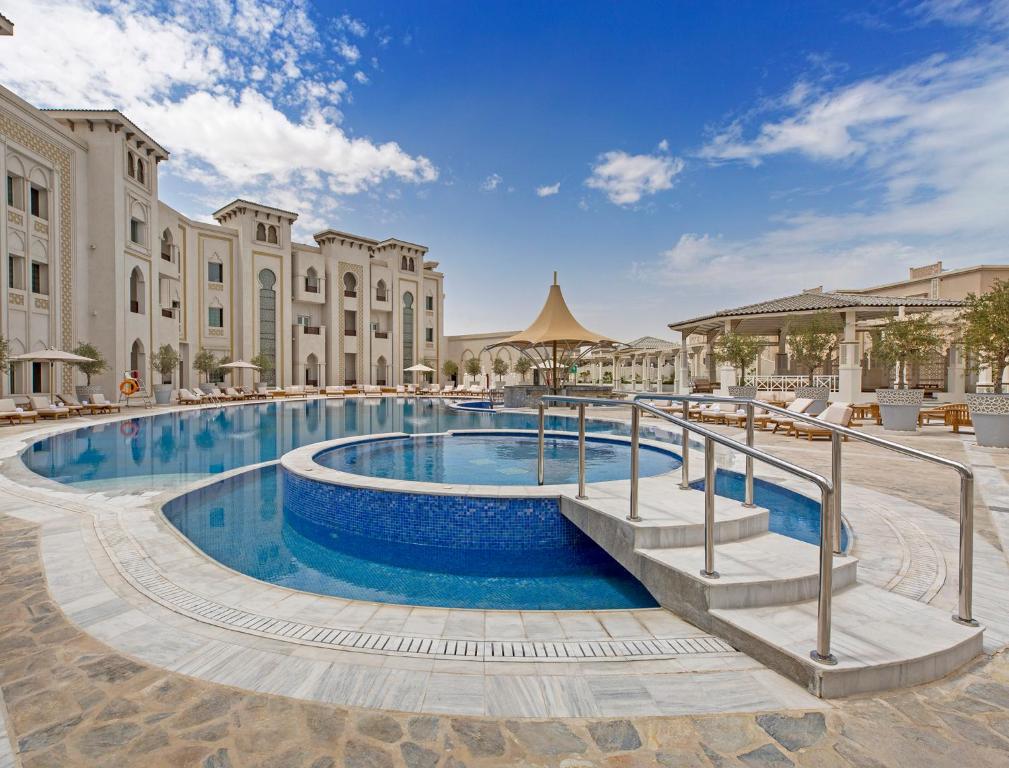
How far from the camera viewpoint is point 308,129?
1424 cm

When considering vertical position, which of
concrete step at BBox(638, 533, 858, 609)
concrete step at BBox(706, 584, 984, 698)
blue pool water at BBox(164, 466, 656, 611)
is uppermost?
concrete step at BBox(638, 533, 858, 609)

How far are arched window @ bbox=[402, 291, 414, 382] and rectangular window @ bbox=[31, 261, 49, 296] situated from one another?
22.0 meters

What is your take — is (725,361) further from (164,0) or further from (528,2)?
(164,0)

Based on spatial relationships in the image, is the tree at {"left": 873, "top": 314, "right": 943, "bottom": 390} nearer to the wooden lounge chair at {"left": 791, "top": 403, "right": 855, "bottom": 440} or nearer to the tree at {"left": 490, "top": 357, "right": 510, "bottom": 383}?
the wooden lounge chair at {"left": 791, "top": 403, "right": 855, "bottom": 440}

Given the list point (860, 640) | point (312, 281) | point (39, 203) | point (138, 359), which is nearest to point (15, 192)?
point (39, 203)

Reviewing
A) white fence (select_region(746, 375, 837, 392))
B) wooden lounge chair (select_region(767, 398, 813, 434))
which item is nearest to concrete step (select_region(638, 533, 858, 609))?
wooden lounge chair (select_region(767, 398, 813, 434))

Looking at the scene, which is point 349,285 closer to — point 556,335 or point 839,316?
point 556,335

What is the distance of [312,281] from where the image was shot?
3412 cm

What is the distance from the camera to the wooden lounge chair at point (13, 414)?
45.0ft

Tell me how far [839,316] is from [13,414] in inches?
1066

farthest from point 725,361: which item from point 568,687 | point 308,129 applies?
point 568,687

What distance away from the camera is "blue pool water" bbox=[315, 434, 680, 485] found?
6.91 m

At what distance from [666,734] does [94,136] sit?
2725 centimetres

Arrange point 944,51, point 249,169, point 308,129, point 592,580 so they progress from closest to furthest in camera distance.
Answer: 1. point 592,580
2. point 944,51
3. point 308,129
4. point 249,169
